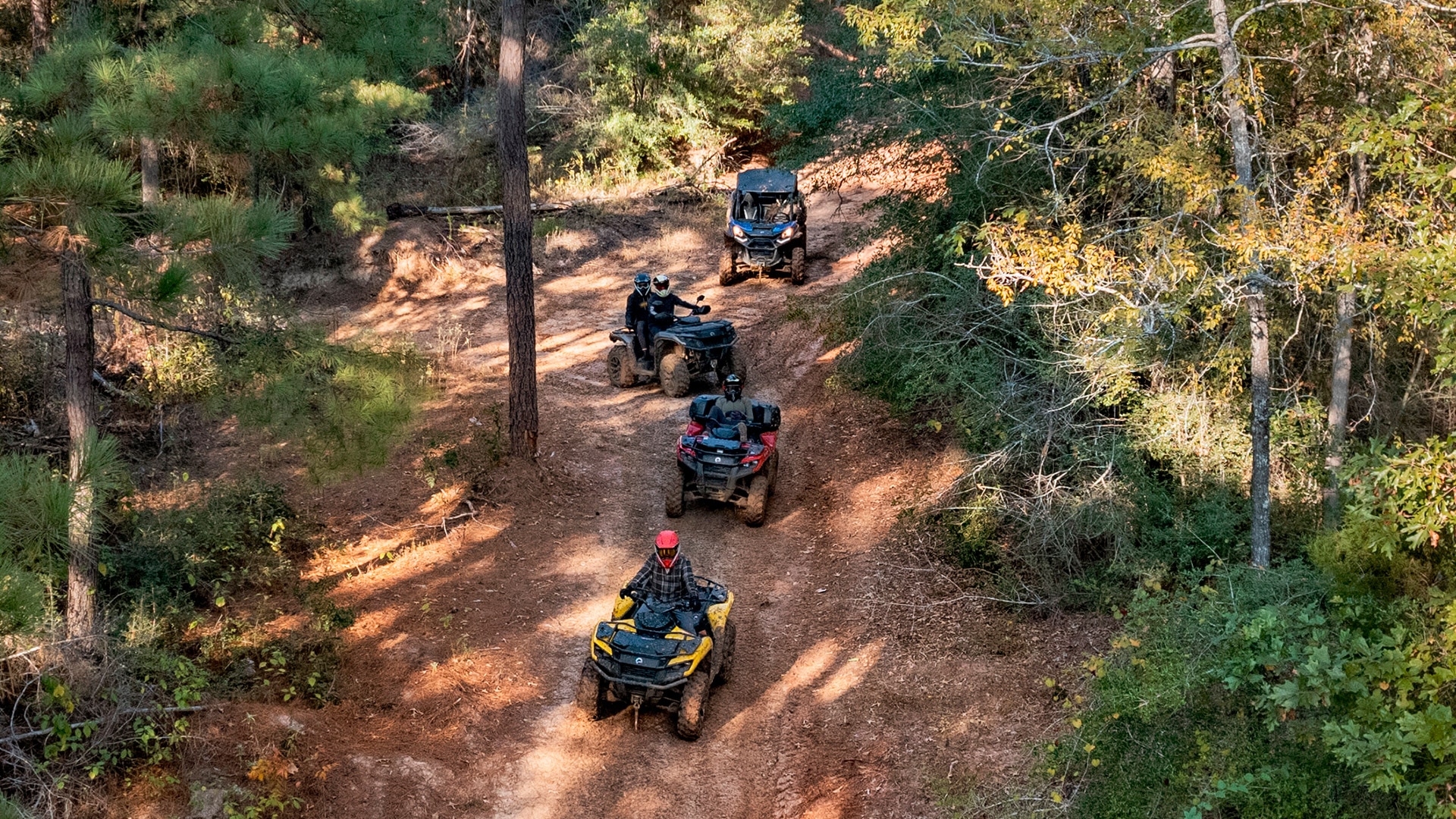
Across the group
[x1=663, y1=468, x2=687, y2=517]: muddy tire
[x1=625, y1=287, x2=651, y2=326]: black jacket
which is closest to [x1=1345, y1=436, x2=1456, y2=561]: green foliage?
[x1=663, y1=468, x2=687, y2=517]: muddy tire

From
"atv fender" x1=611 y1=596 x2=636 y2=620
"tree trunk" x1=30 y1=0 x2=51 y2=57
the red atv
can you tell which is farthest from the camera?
the red atv

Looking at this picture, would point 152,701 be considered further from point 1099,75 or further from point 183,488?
point 1099,75

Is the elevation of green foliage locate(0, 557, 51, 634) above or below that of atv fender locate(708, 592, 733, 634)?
above

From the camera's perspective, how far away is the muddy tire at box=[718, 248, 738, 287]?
21.5 meters

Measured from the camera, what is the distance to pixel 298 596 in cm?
1089

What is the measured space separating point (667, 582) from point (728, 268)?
12478 millimetres

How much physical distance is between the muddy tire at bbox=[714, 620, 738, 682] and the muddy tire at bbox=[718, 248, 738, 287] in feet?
40.2

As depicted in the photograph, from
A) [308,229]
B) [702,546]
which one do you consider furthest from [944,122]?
[308,229]

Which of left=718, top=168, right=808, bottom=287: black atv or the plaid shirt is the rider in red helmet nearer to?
the plaid shirt

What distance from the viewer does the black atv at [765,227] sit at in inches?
823

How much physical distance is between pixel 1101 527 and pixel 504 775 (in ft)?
19.8

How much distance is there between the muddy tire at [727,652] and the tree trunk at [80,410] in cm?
509

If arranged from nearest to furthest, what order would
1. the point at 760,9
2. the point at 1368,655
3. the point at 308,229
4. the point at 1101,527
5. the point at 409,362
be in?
1. the point at 1368,655
2. the point at 409,362
3. the point at 1101,527
4. the point at 308,229
5. the point at 760,9

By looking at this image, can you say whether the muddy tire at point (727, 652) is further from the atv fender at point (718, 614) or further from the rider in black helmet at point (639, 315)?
the rider in black helmet at point (639, 315)
